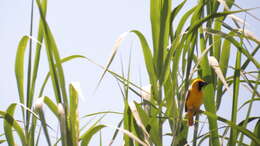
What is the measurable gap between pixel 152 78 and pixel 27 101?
1.48ft

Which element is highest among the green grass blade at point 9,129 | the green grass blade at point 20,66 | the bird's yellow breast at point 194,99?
the green grass blade at point 20,66

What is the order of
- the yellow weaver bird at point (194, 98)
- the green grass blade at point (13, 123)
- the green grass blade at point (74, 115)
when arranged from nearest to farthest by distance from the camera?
the green grass blade at point (74, 115)
the green grass blade at point (13, 123)
the yellow weaver bird at point (194, 98)

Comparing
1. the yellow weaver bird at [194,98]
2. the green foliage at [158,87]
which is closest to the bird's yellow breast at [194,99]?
the yellow weaver bird at [194,98]

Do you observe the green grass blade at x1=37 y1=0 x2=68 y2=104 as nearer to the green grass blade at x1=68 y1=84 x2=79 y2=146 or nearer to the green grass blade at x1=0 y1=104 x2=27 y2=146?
the green grass blade at x1=68 y1=84 x2=79 y2=146

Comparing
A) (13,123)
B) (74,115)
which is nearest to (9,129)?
(13,123)

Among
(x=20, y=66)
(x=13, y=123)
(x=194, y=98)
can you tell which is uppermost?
(x=20, y=66)

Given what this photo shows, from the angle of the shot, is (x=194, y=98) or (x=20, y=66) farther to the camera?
(x=194, y=98)

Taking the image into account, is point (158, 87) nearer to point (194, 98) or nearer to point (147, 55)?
point (147, 55)

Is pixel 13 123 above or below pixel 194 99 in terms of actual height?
above

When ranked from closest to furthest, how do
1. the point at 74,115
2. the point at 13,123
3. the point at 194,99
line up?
1. the point at 74,115
2. the point at 13,123
3. the point at 194,99

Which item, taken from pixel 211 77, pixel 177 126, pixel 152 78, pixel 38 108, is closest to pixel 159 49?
pixel 152 78

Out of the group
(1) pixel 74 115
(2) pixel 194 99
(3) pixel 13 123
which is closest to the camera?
(1) pixel 74 115

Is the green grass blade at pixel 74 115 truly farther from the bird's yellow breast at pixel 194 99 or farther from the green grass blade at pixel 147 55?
the bird's yellow breast at pixel 194 99

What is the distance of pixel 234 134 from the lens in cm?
128
